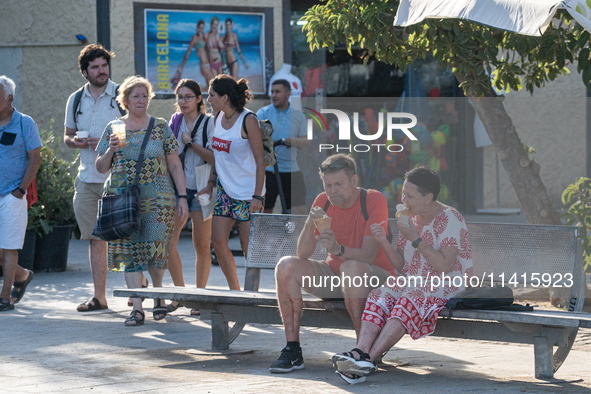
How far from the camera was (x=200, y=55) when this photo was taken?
13.1 m

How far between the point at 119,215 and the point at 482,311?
111 inches

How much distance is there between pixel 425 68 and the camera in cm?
1478

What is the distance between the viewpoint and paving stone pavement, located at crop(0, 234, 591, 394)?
4.48 metres

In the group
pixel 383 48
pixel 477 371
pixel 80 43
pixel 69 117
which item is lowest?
pixel 477 371

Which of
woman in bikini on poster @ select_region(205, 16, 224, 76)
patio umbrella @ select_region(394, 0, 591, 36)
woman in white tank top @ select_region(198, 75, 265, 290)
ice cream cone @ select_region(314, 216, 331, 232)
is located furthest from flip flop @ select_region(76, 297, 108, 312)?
woman in bikini on poster @ select_region(205, 16, 224, 76)

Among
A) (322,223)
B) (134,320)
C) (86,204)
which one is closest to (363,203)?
(322,223)

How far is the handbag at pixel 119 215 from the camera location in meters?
6.16

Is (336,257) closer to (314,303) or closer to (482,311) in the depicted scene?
(314,303)

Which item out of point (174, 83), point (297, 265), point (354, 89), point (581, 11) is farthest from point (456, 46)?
point (354, 89)

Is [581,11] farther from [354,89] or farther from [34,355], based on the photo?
[354,89]

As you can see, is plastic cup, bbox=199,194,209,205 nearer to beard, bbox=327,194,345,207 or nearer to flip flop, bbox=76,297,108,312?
flip flop, bbox=76,297,108,312

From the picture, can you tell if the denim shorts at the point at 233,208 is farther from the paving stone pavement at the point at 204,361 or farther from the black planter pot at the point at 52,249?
the black planter pot at the point at 52,249

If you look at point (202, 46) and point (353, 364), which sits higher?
point (202, 46)

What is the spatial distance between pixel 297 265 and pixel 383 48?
7.04 ft
